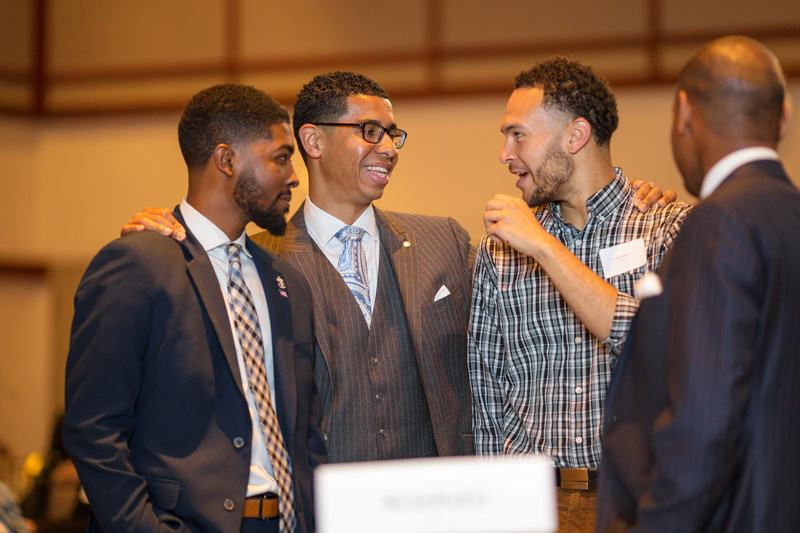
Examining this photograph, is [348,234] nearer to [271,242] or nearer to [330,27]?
[271,242]

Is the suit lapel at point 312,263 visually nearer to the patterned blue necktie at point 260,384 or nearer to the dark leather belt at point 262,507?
the patterned blue necktie at point 260,384

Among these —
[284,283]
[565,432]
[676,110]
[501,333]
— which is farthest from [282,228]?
[676,110]

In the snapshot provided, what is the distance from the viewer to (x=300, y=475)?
2221mm

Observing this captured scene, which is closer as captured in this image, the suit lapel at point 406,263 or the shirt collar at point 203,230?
the shirt collar at point 203,230

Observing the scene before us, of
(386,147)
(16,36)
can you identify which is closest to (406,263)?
(386,147)

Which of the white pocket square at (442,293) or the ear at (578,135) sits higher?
the ear at (578,135)

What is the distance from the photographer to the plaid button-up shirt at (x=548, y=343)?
7.59ft

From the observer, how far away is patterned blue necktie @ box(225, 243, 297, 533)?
6.99 ft

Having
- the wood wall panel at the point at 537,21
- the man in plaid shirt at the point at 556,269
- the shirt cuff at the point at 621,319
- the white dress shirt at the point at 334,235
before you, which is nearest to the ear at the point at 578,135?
the man in plaid shirt at the point at 556,269

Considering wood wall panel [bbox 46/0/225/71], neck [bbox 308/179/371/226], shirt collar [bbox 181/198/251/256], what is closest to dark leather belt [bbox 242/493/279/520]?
shirt collar [bbox 181/198/251/256]

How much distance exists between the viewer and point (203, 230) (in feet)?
7.57

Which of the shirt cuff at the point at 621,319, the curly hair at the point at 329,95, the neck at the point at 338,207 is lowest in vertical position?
the shirt cuff at the point at 621,319

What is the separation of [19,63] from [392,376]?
5566 millimetres

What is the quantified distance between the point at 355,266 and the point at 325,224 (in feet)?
0.64
